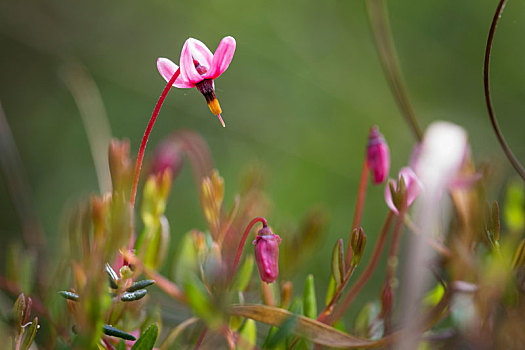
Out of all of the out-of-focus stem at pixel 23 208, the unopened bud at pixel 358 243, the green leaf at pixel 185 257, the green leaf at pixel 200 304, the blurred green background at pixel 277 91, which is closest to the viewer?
the green leaf at pixel 200 304

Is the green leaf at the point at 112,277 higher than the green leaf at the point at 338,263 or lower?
lower

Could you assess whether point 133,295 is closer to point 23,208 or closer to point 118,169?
point 118,169

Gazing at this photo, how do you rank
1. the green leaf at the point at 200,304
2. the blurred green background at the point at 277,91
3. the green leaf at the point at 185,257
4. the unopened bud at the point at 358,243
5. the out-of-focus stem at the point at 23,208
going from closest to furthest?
the green leaf at the point at 200,304
the unopened bud at the point at 358,243
the green leaf at the point at 185,257
the out-of-focus stem at the point at 23,208
the blurred green background at the point at 277,91

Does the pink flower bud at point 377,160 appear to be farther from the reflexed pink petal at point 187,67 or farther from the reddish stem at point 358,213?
the reflexed pink petal at point 187,67

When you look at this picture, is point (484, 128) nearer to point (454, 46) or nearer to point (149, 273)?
point (454, 46)

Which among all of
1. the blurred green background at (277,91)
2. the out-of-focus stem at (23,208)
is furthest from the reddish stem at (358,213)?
the blurred green background at (277,91)

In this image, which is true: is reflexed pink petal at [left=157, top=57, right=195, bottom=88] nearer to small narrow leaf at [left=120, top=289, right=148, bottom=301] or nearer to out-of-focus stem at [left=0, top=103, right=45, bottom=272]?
small narrow leaf at [left=120, top=289, right=148, bottom=301]

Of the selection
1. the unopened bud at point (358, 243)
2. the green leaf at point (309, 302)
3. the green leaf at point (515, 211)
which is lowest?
the green leaf at point (309, 302)

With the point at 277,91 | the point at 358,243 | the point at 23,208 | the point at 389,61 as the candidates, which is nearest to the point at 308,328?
the point at 358,243
